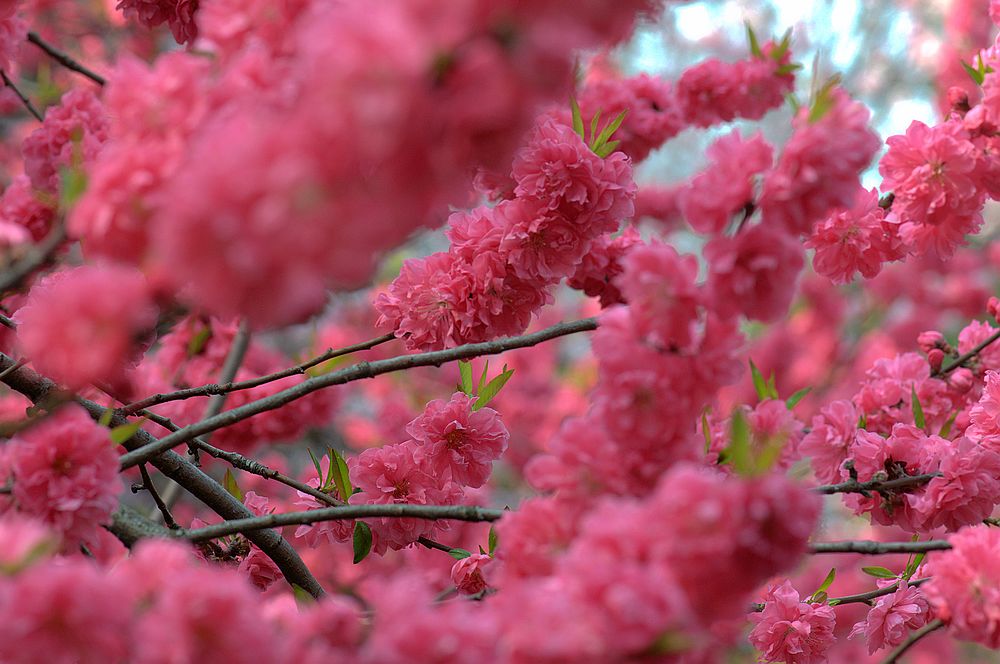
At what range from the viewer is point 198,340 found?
212 cm

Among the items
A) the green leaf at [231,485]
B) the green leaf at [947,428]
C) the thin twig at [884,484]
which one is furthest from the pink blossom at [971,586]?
the green leaf at [231,485]

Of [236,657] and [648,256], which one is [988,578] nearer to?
[648,256]

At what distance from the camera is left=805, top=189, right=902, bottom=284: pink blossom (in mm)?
1391

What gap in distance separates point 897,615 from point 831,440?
1.03 ft

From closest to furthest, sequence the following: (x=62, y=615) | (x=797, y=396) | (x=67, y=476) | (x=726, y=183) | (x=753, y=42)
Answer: (x=62, y=615) < (x=726, y=183) < (x=67, y=476) < (x=797, y=396) < (x=753, y=42)

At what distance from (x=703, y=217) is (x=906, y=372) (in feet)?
3.30

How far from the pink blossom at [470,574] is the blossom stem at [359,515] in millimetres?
316

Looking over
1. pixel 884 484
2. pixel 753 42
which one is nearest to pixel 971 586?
pixel 884 484

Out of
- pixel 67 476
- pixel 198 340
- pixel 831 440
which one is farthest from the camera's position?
pixel 198 340

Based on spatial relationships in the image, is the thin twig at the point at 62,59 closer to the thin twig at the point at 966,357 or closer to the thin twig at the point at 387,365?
the thin twig at the point at 387,365

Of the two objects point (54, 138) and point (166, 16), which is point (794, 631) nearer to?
point (166, 16)

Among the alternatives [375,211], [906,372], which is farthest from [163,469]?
[906,372]

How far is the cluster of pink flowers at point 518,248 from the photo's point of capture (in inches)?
47.6

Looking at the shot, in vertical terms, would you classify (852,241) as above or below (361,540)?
above
